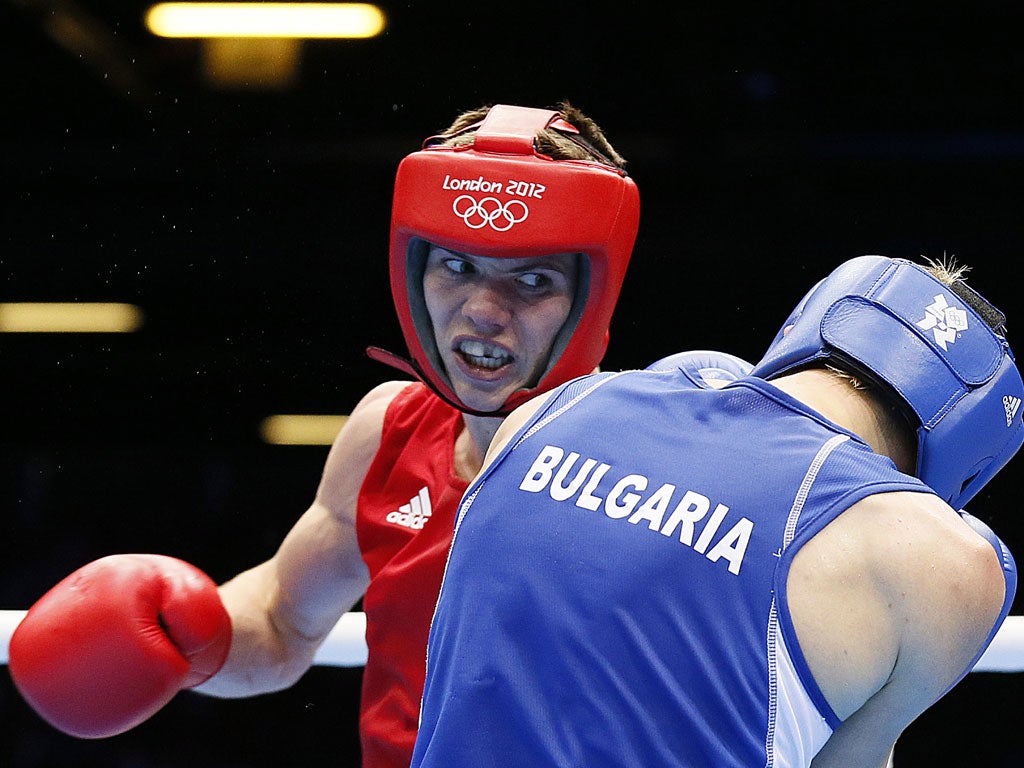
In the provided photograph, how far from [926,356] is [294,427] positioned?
5175mm

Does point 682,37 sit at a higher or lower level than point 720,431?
higher

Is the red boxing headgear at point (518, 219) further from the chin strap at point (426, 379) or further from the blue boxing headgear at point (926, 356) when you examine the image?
the blue boxing headgear at point (926, 356)

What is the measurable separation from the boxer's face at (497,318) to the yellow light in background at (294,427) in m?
4.50

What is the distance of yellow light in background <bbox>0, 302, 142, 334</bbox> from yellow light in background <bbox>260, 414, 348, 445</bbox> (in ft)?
2.65

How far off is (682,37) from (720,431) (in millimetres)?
4338

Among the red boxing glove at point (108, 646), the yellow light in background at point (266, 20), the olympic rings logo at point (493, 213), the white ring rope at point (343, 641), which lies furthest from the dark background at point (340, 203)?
the olympic rings logo at point (493, 213)

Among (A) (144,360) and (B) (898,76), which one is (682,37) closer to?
(B) (898,76)

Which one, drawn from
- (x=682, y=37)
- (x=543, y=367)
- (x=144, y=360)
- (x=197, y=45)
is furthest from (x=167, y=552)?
(x=543, y=367)

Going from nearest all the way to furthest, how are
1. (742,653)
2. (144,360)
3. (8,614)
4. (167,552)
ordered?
1. (742,653)
2. (8,614)
3. (167,552)
4. (144,360)

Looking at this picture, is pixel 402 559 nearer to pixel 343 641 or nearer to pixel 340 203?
pixel 343 641

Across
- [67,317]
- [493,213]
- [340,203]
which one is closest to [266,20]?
[340,203]

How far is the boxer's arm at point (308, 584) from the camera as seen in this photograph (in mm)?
1879

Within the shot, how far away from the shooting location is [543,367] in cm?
172

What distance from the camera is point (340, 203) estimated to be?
5434 mm
